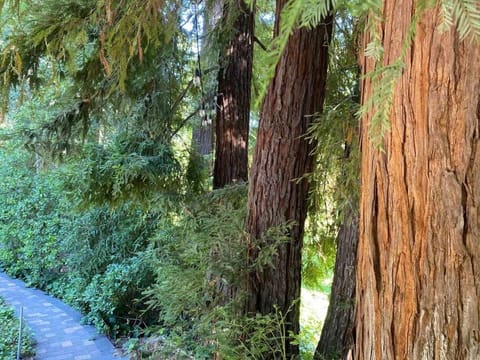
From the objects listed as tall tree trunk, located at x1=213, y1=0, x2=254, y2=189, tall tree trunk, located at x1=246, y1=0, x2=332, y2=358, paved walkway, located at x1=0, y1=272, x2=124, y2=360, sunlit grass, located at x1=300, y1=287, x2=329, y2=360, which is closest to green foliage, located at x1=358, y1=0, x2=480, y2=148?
tall tree trunk, located at x1=246, y1=0, x2=332, y2=358

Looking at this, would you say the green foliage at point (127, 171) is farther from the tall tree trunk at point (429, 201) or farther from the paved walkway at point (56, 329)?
the paved walkway at point (56, 329)

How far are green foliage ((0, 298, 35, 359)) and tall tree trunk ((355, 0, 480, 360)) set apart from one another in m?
5.92

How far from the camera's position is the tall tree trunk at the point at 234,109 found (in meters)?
3.54

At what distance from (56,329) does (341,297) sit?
206 inches

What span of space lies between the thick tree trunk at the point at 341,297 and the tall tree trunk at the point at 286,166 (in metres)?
0.41

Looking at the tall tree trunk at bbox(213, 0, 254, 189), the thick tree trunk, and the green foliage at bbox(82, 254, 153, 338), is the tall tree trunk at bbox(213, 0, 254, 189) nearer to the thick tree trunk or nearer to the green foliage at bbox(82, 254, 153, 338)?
the thick tree trunk

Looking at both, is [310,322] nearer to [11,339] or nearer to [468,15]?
[11,339]

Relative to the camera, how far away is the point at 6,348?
5.53 metres

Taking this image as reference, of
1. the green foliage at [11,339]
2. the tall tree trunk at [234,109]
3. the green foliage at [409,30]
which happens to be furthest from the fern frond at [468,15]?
the green foliage at [11,339]

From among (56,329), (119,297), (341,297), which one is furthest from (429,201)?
(56,329)

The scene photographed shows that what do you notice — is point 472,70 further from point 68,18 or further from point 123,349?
point 123,349

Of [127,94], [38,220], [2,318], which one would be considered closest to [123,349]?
[2,318]

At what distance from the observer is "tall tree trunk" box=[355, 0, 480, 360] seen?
0.86m

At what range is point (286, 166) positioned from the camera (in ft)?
7.98
